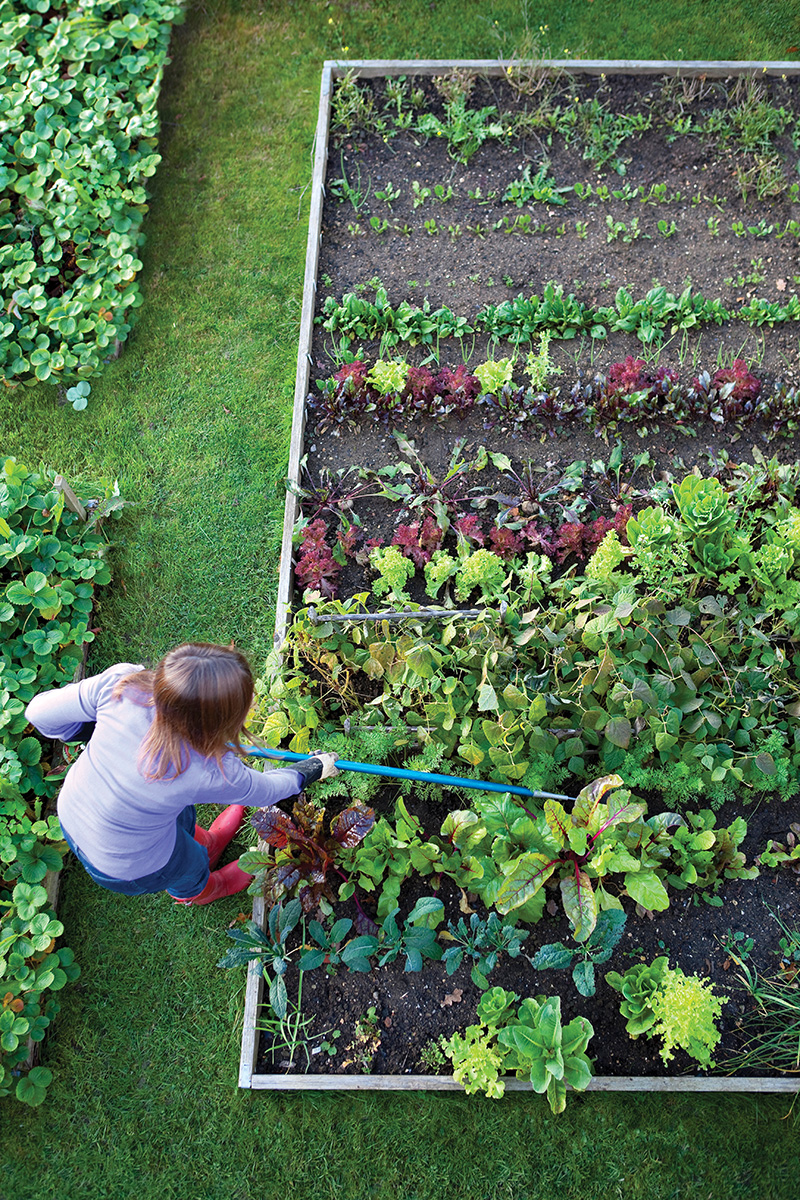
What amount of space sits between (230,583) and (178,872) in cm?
152

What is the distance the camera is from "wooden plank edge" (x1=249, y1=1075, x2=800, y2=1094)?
117 inches

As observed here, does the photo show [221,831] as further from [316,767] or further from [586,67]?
[586,67]

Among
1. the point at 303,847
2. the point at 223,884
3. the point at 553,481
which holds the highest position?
the point at 553,481

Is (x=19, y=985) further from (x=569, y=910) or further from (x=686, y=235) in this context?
(x=686, y=235)

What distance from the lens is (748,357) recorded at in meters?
4.19

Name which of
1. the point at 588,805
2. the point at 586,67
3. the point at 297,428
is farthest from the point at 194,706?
the point at 586,67

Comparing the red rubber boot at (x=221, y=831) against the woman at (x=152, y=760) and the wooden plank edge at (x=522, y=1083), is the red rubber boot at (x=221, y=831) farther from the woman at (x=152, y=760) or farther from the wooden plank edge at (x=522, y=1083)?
the wooden plank edge at (x=522, y=1083)

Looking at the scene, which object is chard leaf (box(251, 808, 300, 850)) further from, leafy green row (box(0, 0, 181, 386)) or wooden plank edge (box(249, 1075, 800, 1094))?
leafy green row (box(0, 0, 181, 386))

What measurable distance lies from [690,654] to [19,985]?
9.89 ft

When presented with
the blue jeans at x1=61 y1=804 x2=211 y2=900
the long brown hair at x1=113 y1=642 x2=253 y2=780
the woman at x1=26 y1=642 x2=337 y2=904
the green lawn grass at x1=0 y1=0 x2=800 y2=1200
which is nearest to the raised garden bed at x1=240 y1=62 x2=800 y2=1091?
the green lawn grass at x1=0 y1=0 x2=800 y2=1200

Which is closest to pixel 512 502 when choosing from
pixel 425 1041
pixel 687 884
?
pixel 687 884

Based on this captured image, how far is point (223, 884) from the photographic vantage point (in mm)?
3256

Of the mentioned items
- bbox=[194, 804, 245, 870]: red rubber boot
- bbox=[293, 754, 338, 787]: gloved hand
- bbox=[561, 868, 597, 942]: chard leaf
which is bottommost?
bbox=[194, 804, 245, 870]: red rubber boot

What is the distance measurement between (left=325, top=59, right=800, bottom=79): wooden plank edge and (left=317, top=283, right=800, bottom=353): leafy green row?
167 cm
